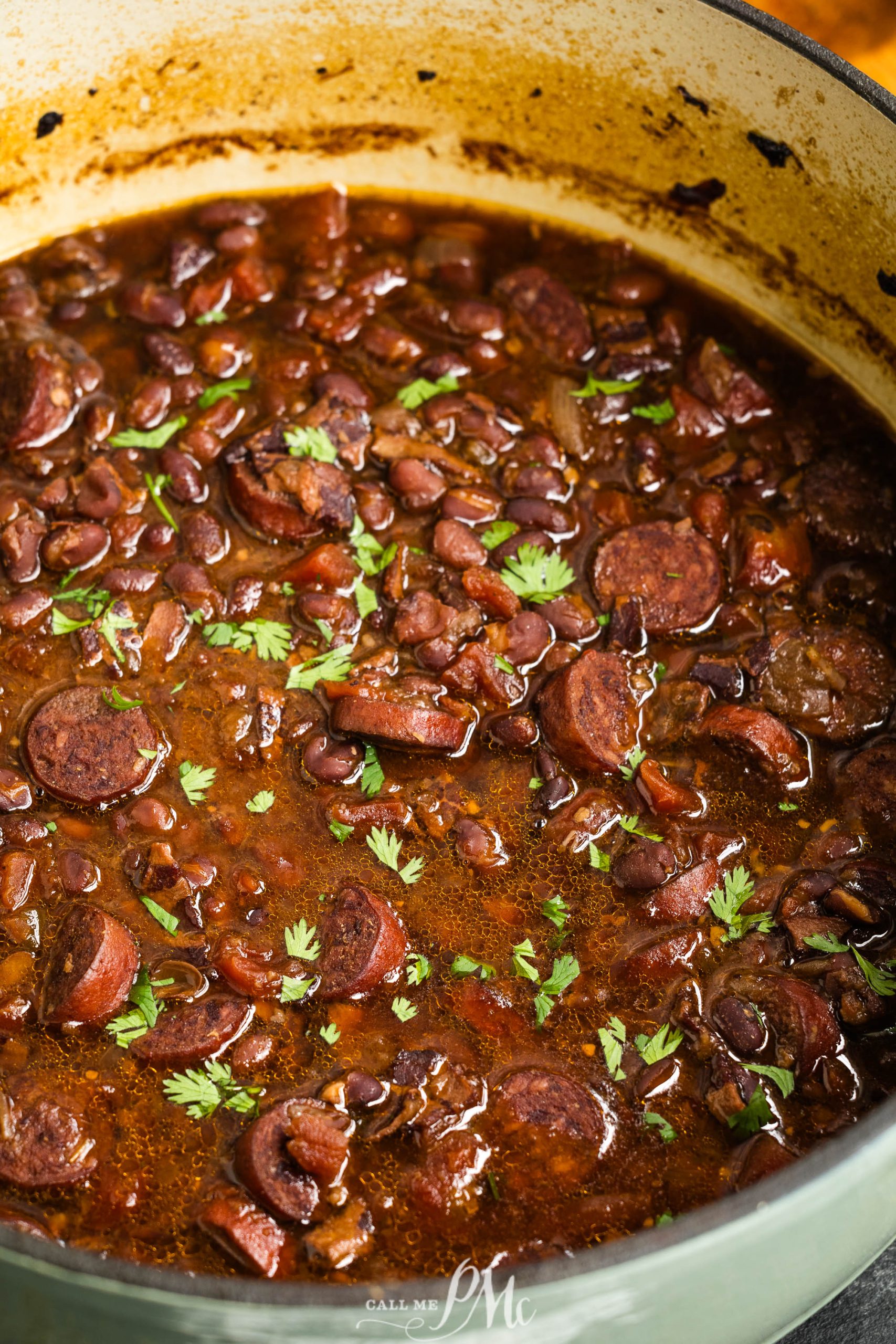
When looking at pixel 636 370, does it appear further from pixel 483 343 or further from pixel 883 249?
pixel 883 249

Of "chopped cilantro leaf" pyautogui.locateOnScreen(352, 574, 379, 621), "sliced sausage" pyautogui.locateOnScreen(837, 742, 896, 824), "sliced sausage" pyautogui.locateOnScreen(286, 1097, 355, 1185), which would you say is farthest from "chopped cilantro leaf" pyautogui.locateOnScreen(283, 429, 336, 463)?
"sliced sausage" pyautogui.locateOnScreen(286, 1097, 355, 1185)

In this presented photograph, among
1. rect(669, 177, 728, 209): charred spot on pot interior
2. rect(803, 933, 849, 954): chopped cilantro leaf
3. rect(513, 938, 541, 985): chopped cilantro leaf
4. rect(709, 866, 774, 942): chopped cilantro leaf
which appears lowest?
rect(513, 938, 541, 985): chopped cilantro leaf

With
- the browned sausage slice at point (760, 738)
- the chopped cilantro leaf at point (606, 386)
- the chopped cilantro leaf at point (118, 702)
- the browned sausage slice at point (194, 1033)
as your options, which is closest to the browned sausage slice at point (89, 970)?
the browned sausage slice at point (194, 1033)

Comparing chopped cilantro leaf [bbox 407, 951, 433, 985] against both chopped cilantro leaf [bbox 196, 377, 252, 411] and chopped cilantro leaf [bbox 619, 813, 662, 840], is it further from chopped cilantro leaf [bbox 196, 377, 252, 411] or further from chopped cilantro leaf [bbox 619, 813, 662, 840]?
chopped cilantro leaf [bbox 196, 377, 252, 411]

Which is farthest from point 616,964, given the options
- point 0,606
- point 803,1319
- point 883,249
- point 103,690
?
point 883,249

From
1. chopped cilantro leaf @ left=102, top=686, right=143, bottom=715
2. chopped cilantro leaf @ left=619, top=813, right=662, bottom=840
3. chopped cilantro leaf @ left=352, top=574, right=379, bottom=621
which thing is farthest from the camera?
chopped cilantro leaf @ left=352, top=574, right=379, bottom=621

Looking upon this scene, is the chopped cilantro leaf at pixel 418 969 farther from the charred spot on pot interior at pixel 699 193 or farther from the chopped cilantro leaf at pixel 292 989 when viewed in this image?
the charred spot on pot interior at pixel 699 193
